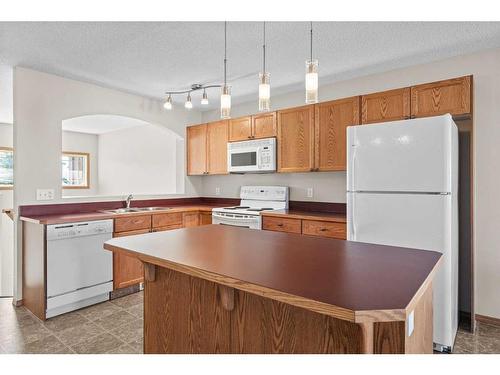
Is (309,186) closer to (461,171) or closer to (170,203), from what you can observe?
(461,171)

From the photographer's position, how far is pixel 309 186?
148 inches

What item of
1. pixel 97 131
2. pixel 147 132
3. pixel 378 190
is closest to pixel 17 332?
pixel 378 190

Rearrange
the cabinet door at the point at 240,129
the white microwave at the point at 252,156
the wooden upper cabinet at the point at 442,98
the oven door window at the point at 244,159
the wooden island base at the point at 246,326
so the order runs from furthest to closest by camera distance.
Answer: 1. the cabinet door at the point at 240,129
2. the oven door window at the point at 244,159
3. the white microwave at the point at 252,156
4. the wooden upper cabinet at the point at 442,98
5. the wooden island base at the point at 246,326

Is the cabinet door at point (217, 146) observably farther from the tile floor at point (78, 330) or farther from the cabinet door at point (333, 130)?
the tile floor at point (78, 330)

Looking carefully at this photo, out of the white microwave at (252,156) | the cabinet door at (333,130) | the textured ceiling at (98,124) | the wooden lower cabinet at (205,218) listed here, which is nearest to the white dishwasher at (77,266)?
the wooden lower cabinet at (205,218)

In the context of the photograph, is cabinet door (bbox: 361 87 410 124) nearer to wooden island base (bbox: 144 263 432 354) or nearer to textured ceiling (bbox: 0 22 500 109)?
textured ceiling (bbox: 0 22 500 109)

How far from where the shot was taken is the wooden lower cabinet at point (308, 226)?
2866 mm

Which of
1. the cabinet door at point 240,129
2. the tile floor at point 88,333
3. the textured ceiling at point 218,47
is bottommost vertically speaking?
the tile floor at point 88,333

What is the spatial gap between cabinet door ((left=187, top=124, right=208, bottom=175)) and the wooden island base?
2.77 meters

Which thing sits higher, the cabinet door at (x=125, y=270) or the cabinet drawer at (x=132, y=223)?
the cabinet drawer at (x=132, y=223)

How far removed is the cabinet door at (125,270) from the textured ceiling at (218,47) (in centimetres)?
173

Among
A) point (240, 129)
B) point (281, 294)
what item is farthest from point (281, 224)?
point (281, 294)

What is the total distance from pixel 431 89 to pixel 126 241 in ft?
8.90

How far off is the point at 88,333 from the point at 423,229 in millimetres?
2711
